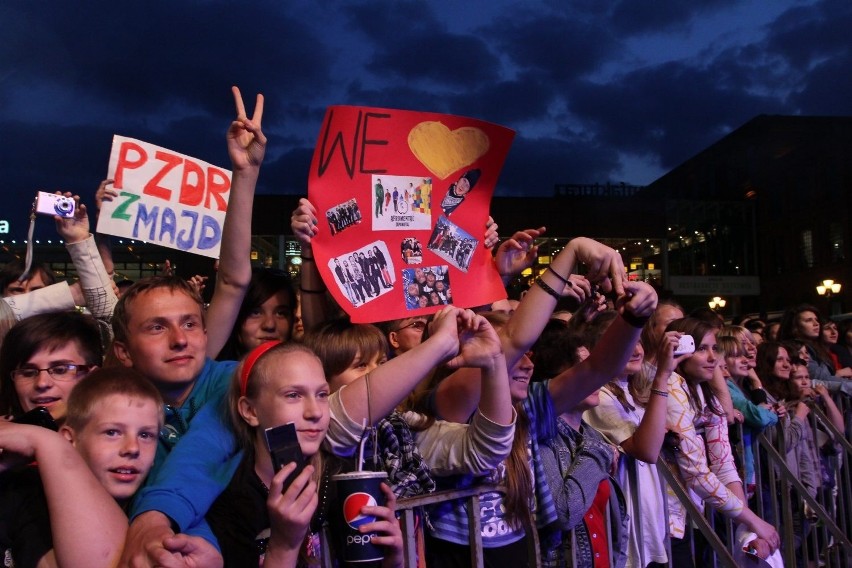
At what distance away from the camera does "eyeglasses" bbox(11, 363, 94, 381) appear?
2326mm

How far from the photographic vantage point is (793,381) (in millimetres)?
5945

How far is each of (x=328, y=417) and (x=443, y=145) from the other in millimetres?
1610

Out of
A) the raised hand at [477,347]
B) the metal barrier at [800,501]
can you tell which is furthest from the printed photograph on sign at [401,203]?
the metal barrier at [800,501]

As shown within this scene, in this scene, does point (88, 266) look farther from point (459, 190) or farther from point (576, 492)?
point (576, 492)

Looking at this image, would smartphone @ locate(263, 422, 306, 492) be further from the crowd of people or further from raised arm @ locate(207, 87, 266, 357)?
raised arm @ locate(207, 87, 266, 357)

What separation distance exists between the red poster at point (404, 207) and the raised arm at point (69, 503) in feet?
4.45

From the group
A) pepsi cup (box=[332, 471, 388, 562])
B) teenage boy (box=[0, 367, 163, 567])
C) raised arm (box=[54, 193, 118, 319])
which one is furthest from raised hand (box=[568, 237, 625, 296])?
raised arm (box=[54, 193, 118, 319])

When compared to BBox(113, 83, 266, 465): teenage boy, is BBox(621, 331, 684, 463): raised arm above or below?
below

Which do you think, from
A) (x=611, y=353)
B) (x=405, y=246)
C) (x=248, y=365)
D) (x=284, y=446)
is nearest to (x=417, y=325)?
(x=405, y=246)

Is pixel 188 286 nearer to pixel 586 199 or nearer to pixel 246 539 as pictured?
pixel 246 539

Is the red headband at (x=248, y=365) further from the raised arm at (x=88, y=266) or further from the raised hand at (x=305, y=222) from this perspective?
the raised arm at (x=88, y=266)

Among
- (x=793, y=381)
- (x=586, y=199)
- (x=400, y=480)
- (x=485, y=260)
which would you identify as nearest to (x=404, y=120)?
(x=485, y=260)

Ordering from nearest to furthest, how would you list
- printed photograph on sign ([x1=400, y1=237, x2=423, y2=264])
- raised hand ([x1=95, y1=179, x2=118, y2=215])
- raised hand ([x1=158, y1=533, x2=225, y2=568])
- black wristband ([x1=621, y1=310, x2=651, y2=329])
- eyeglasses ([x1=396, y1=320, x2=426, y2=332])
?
raised hand ([x1=158, y1=533, x2=225, y2=568]) → black wristband ([x1=621, y1=310, x2=651, y2=329]) → printed photograph on sign ([x1=400, y1=237, x2=423, y2=264]) → eyeglasses ([x1=396, y1=320, x2=426, y2=332]) → raised hand ([x1=95, y1=179, x2=118, y2=215])

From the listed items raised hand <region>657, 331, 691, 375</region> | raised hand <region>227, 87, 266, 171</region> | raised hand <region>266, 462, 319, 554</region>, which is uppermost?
raised hand <region>227, 87, 266, 171</region>
